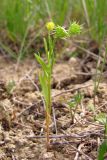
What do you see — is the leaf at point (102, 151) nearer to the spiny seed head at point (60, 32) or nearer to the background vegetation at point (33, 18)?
the spiny seed head at point (60, 32)

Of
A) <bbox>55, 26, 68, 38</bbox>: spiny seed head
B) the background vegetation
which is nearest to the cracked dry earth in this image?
the background vegetation

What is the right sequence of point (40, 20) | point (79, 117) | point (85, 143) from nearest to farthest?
point (85, 143)
point (79, 117)
point (40, 20)

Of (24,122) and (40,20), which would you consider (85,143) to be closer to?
(24,122)

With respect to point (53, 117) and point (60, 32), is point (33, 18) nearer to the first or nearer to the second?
point (53, 117)

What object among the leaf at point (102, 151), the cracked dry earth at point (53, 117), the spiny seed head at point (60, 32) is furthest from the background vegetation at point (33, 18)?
the leaf at point (102, 151)

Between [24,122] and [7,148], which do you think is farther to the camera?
[24,122]

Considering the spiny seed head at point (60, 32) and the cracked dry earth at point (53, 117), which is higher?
the spiny seed head at point (60, 32)

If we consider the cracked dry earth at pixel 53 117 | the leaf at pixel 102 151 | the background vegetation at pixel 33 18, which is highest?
the background vegetation at pixel 33 18

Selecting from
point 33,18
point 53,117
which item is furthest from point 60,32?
point 33,18

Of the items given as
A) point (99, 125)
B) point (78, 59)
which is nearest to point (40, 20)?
point (78, 59)
